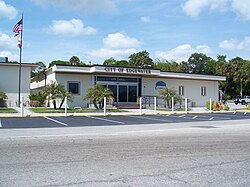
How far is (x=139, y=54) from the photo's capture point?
70.0 metres

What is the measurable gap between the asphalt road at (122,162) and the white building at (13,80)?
22.4 m

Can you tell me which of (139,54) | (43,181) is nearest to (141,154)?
(43,181)

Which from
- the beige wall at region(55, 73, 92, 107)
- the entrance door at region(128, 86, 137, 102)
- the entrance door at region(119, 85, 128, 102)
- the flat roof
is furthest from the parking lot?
the entrance door at region(128, 86, 137, 102)

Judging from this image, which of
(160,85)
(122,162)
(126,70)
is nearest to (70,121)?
(122,162)

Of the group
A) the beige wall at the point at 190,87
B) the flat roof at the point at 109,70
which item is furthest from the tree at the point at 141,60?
the flat roof at the point at 109,70

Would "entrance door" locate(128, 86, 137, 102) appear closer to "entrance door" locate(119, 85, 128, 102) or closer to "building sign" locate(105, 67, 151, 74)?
"entrance door" locate(119, 85, 128, 102)

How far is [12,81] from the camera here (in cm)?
3198

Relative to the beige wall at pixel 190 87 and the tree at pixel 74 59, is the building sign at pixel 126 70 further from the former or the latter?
the tree at pixel 74 59

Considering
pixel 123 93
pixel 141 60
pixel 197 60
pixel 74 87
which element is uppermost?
pixel 197 60

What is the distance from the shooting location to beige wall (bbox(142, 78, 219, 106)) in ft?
121

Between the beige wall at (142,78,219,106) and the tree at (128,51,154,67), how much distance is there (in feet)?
82.7

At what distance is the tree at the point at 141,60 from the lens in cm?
6719

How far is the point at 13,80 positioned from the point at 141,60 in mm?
39299

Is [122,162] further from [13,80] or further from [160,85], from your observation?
[160,85]
